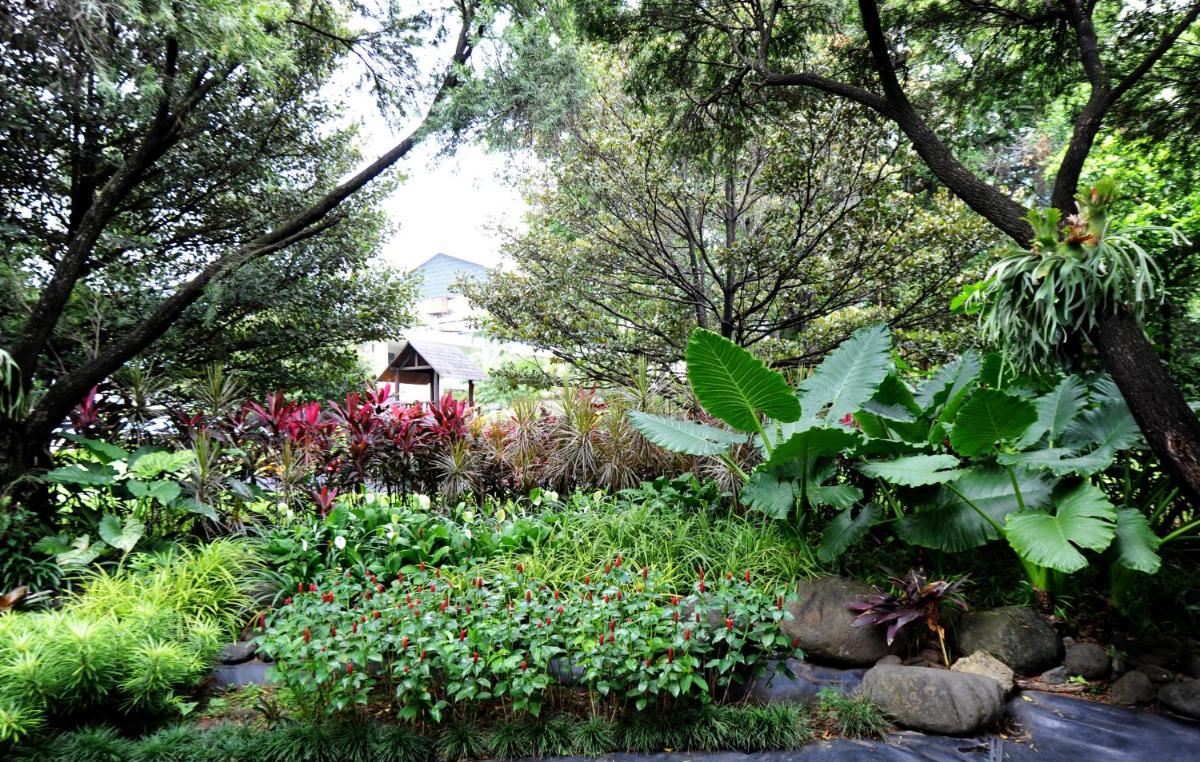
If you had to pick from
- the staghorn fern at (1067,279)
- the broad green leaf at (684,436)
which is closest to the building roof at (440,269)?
the broad green leaf at (684,436)

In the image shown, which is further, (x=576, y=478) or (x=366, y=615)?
(x=576, y=478)

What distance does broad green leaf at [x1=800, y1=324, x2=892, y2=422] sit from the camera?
3.63m

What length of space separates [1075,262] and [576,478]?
3479 mm

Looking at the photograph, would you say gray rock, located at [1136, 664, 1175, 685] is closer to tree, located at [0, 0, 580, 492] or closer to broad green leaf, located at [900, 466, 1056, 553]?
broad green leaf, located at [900, 466, 1056, 553]

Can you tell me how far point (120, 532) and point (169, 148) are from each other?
3685mm

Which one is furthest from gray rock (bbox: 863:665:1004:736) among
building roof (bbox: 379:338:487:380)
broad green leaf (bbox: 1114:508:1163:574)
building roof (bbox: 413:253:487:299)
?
building roof (bbox: 413:253:487:299)

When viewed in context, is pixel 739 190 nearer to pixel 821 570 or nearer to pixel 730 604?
pixel 821 570

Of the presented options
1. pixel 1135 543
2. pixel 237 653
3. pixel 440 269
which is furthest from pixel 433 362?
pixel 1135 543

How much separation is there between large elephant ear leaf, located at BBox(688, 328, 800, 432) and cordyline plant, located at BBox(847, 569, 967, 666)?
3.26 ft

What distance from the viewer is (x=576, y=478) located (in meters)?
5.17

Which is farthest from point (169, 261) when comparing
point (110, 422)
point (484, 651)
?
point (484, 651)

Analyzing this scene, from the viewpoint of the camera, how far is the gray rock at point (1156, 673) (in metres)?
2.88

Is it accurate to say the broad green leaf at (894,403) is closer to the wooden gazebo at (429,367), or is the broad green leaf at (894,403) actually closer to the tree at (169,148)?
the tree at (169,148)

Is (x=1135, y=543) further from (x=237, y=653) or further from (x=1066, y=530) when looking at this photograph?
(x=237, y=653)
